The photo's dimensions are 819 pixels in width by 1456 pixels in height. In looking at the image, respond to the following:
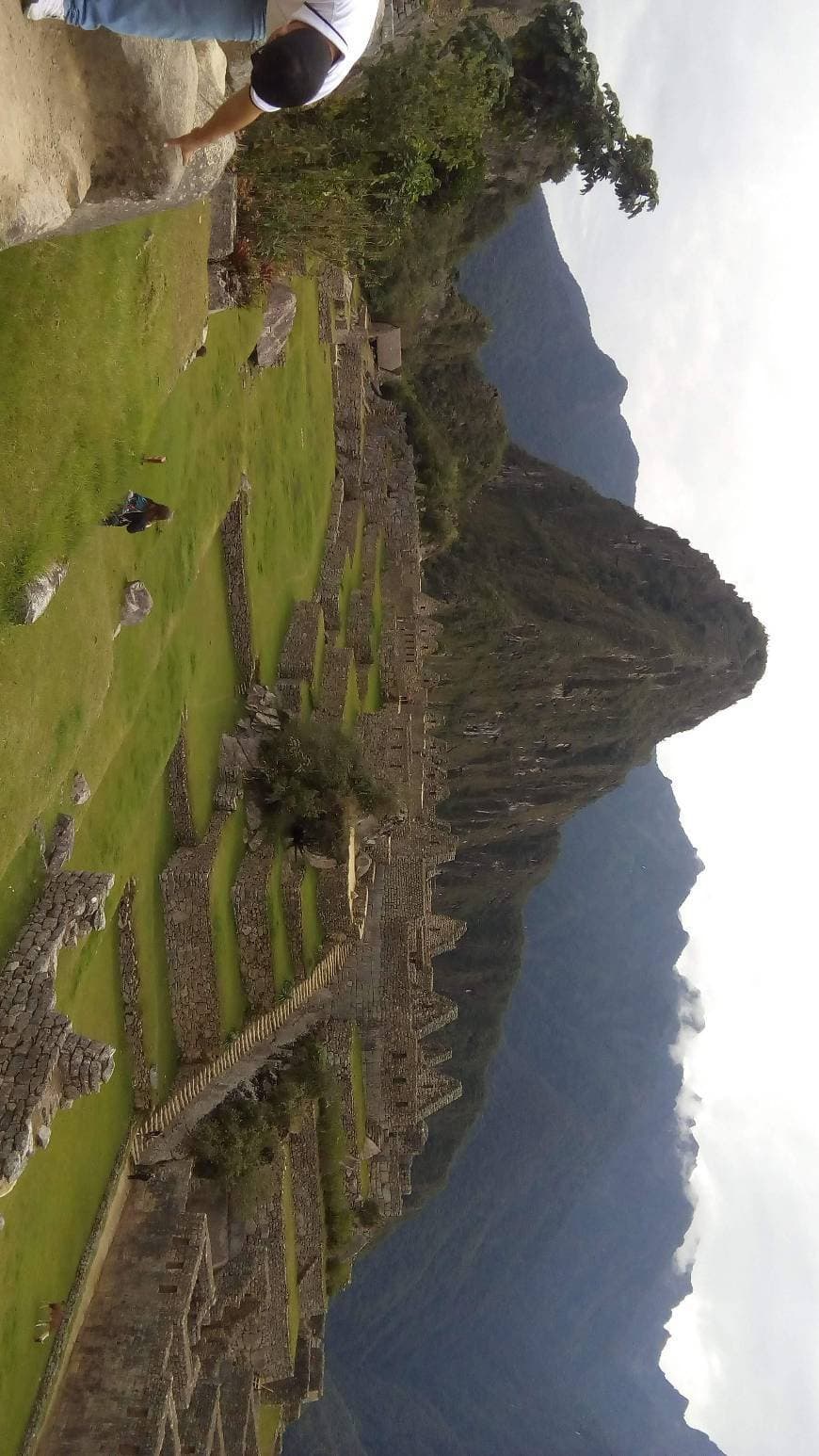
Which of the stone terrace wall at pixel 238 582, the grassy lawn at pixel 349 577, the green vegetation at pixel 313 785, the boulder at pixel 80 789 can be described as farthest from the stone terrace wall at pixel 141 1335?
the grassy lawn at pixel 349 577

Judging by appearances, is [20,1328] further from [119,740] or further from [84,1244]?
[119,740]

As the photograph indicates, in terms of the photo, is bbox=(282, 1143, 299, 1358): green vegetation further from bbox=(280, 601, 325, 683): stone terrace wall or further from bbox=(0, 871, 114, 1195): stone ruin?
bbox=(0, 871, 114, 1195): stone ruin

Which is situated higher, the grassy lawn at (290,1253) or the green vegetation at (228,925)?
the green vegetation at (228,925)

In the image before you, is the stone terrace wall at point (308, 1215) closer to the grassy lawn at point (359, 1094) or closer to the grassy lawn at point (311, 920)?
the grassy lawn at point (311, 920)

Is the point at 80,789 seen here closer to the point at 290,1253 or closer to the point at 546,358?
the point at 290,1253

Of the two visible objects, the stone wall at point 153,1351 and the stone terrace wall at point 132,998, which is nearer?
the stone wall at point 153,1351

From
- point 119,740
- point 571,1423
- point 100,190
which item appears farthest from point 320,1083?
point 571,1423
